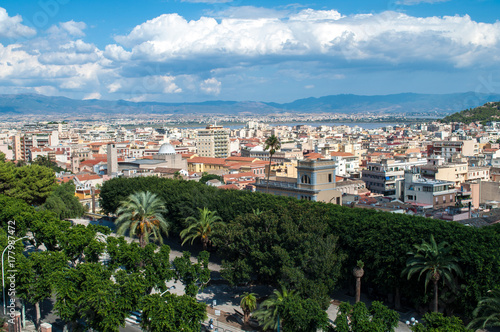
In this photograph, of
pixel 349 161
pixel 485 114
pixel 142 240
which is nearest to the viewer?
pixel 142 240

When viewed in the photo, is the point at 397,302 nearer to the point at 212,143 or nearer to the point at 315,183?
the point at 315,183

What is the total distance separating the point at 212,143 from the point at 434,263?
10797cm

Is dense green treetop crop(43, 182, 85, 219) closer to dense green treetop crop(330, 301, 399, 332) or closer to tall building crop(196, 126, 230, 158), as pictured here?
dense green treetop crop(330, 301, 399, 332)

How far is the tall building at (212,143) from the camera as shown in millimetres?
127500

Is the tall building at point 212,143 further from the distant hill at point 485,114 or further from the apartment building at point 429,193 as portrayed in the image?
the distant hill at point 485,114

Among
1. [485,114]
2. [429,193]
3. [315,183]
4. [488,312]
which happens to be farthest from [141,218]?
[485,114]

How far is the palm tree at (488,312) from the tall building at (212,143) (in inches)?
4273

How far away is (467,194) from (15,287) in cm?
4194

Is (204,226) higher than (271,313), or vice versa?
(204,226)

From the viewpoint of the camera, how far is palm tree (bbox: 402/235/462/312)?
851 inches

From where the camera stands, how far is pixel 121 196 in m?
41.7

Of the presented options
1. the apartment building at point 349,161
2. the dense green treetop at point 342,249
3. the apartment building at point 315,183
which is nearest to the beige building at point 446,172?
the apartment building at point 315,183

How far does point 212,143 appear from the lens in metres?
128

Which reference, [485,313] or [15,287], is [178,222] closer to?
[15,287]
